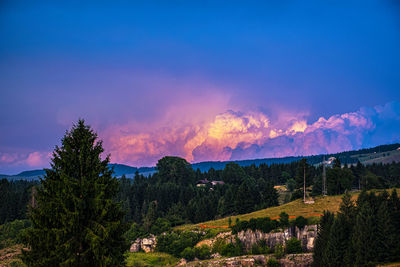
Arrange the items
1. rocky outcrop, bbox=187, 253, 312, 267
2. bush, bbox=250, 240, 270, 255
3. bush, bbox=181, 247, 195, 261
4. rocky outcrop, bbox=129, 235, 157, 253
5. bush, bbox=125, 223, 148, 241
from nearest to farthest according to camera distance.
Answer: rocky outcrop, bbox=187, 253, 312, 267 < bush, bbox=250, 240, 270, 255 < bush, bbox=181, 247, 195, 261 < rocky outcrop, bbox=129, 235, 157, 253 < bush, bbox=125, 223, 148, 241

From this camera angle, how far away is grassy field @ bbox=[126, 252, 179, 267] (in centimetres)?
7231

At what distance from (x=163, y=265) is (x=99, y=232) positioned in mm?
61989

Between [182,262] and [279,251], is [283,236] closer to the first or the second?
[279,251]

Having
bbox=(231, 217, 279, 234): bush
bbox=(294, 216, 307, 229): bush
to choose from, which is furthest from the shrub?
bbox=(294, 216, 307, 229): bush

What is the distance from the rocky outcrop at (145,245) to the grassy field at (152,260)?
464cm

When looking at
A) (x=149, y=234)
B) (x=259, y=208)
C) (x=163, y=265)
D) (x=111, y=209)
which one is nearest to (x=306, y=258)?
(x=163, y=265)

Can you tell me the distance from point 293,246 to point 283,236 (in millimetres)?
3676

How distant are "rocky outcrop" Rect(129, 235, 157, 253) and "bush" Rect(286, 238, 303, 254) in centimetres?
3918

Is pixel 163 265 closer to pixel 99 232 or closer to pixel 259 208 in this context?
pixel 259 208

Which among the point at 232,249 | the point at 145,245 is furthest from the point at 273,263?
the point at 145,245

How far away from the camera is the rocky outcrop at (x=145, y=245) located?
87.4 m

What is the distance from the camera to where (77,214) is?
644 inches

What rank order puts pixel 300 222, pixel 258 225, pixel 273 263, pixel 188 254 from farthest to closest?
pixel 188 254 → pixel 258 225 → pixel 300 222 → pixel 273 263

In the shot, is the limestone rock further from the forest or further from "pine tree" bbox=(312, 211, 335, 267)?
"pine tree" bbox=(312, 211, 335, 267)
